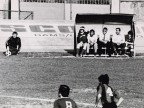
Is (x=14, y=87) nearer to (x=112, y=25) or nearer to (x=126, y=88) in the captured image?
(x=126, y=88)

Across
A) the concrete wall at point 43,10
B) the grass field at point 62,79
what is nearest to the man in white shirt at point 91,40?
the grass field at point 62,79

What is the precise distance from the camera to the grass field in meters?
12.6

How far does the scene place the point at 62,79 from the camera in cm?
1633

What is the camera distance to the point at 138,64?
2095cm

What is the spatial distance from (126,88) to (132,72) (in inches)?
145

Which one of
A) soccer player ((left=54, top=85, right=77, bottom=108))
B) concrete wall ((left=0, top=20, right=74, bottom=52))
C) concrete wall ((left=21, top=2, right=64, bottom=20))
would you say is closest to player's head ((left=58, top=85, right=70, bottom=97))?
soccer player ((left=54, top=85, right=77, bottom=108))

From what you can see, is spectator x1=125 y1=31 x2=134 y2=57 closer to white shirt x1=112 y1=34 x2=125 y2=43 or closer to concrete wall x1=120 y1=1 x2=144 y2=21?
white shirt x1=112 y1=34 x2=125 y2=43

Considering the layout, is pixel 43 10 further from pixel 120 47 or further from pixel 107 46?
pixel 107 46

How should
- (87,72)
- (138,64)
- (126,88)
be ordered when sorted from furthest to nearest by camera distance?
(138,64) → (87,72) → (126,88)

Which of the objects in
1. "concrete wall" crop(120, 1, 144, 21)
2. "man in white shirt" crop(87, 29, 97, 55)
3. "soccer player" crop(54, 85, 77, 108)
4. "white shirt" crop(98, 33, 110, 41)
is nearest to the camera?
"soccer player" crop(54, 85, 77, 108)

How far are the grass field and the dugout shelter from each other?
312 cm

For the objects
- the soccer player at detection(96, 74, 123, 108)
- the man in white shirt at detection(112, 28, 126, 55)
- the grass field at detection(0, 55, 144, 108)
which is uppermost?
the man in white shirt at detection(112, 28, 126, 55)

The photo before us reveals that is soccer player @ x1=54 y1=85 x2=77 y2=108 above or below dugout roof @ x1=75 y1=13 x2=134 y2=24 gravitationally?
below

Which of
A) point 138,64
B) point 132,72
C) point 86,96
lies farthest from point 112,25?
point 86,96
